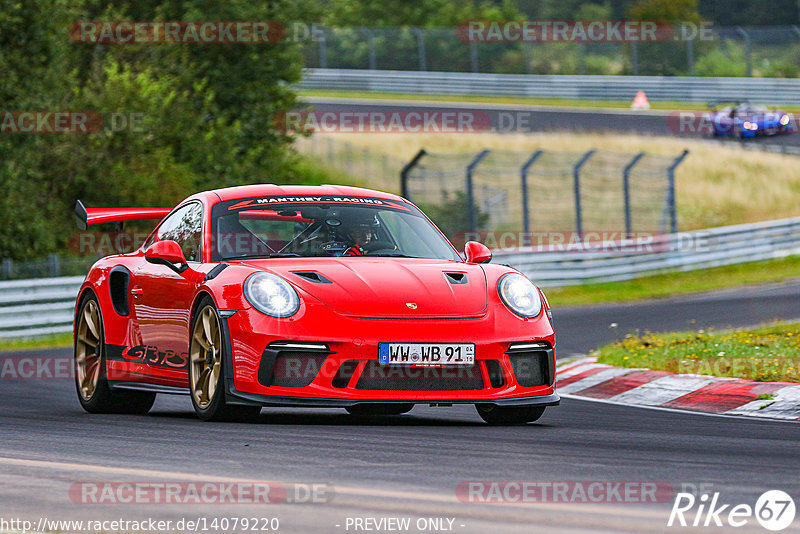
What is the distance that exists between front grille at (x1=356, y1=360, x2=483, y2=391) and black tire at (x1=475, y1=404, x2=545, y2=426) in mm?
638

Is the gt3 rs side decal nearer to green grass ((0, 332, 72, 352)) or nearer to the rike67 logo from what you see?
the rike67 logo

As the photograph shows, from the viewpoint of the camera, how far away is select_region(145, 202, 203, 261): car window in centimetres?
848

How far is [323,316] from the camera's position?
23.8 ft

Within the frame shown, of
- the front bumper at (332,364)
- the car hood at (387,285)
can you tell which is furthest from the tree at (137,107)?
the front bumper at (332,364)

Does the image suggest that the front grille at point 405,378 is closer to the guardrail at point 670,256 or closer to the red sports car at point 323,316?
the red sports car at point 323,316

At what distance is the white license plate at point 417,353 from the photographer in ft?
23.7

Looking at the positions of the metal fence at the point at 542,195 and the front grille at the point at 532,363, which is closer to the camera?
the front grille at the point at 532,363

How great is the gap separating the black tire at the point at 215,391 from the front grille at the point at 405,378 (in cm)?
68

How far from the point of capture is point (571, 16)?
266 ft

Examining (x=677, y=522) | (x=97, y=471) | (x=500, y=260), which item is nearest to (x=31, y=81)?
(x=500, y=260)

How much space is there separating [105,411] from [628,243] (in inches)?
688
